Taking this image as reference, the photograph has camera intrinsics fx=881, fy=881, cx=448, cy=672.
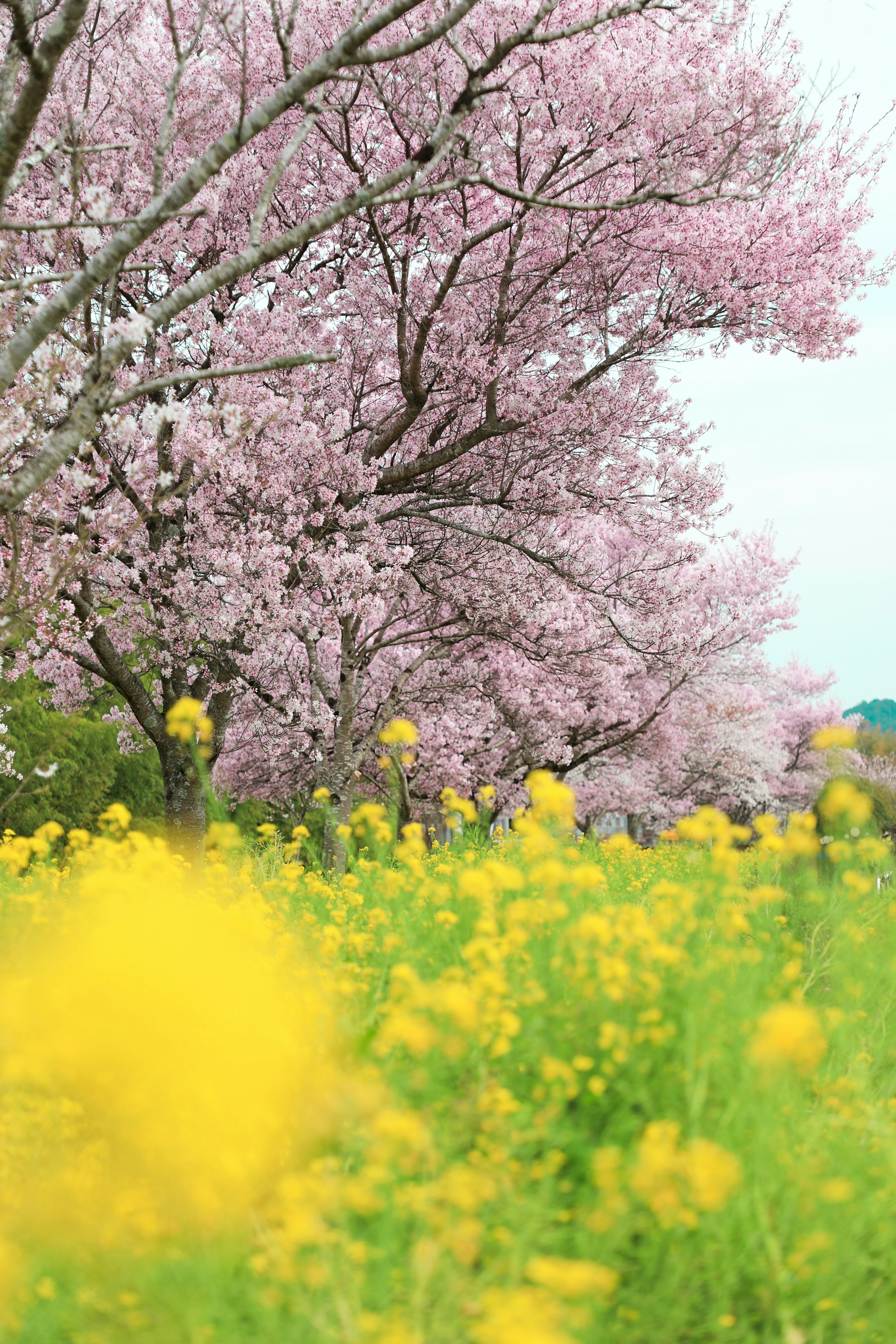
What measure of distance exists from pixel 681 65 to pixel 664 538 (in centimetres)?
598

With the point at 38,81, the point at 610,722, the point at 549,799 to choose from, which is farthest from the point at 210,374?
the point at 610,722

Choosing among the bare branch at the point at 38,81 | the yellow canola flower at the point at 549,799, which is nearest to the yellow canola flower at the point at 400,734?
the yellow canola flower at the point at 549,799

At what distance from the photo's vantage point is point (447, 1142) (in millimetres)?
2424

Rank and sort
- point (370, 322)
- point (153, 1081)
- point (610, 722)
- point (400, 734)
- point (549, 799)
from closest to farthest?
point (153, 1081)
point (549, 799)
point (400, 734)
point (370, 322)
point (610, 722)

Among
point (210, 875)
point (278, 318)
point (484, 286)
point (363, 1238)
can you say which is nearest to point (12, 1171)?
point (363, 1238)

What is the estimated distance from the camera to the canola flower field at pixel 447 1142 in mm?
2061

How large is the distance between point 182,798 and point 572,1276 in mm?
10902

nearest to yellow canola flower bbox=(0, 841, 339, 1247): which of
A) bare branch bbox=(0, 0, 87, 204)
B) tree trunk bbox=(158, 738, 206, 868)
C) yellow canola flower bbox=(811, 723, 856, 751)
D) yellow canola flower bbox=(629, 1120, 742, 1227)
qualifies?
yellow canola flower bbox=(629, 1120, 742, 1227)

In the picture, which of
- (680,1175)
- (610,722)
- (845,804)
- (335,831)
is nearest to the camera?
(680,1175)

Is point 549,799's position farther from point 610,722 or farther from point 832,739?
point 610,722

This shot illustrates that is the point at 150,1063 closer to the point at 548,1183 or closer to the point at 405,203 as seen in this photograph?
the point at 548,1183

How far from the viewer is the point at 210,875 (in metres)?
5.95

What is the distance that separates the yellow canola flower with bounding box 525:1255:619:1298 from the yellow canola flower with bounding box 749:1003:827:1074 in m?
0.58

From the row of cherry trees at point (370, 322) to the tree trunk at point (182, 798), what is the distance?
68 mm
